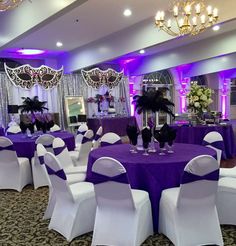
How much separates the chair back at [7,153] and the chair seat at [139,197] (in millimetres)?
2664

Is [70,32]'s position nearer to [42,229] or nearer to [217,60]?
[42,229]

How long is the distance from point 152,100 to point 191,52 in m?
8.32

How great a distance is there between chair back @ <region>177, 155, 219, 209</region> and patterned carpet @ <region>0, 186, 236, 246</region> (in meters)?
0.53

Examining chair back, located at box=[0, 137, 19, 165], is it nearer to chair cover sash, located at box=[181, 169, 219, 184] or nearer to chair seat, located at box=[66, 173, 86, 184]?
chair seat, located at box=[66, 173, 86, 184]

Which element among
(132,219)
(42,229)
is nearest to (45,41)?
(42,229)

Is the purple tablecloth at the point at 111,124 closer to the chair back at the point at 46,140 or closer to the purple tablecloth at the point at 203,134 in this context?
the purple tablecloth at the point at 203,134

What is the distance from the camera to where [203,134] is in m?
6.72

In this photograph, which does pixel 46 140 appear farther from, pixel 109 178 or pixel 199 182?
pixel 199 182

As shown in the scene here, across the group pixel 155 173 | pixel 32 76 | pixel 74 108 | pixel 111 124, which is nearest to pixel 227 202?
pixel 155 173

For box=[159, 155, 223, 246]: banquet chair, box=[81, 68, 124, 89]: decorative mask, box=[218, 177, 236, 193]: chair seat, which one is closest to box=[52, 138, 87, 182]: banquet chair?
box=[159, 155, 223, 246]: banquet chair

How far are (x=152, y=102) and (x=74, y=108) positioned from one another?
8.85 m

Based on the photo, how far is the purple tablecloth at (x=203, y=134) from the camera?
6715 millimetres

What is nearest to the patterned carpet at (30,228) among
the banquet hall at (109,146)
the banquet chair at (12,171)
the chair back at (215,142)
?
the banquet hall at (109,146)

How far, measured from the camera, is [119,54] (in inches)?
362
